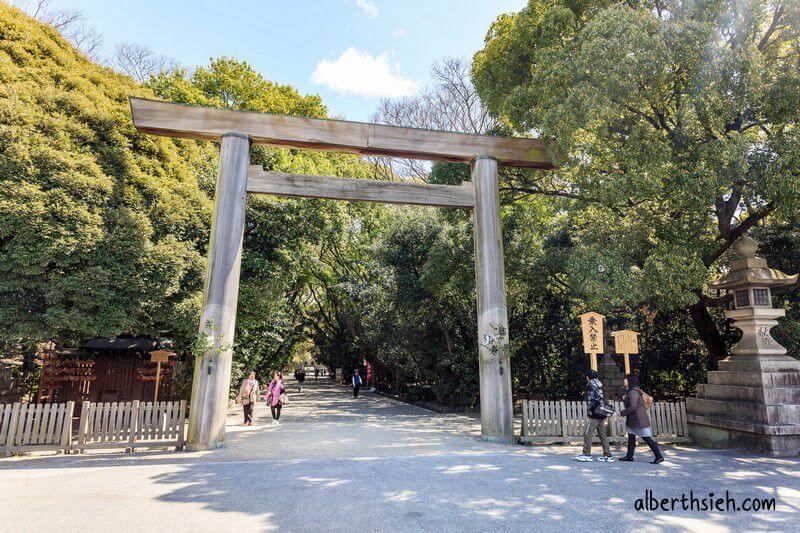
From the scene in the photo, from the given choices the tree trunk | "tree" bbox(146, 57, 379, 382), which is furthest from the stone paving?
"tree" bbox(146, 57, 379, 382)

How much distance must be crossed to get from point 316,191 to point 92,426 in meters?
6.18

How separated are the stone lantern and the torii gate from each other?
415 cm

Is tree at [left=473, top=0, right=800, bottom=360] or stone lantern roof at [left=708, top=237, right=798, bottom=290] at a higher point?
tree at [left=473, top=0, right=800, bottom=360]

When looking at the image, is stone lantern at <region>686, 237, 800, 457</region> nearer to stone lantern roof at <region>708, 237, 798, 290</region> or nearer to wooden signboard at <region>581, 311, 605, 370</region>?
stone lantern roof at <region>708, 237, 798, 290</region>

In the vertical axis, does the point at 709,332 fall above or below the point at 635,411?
above

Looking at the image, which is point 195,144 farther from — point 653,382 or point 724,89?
point 653,382

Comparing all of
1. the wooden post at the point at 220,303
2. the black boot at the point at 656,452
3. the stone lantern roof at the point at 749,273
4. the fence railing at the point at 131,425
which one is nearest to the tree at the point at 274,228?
the wooden post at the point at 220,303

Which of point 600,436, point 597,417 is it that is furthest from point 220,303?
point 600,436

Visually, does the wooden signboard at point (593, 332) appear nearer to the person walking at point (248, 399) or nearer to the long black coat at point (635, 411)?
the long black coat at point (635, 411)

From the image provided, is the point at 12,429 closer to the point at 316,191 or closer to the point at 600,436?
the point at 316,191

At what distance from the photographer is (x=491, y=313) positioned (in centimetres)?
934

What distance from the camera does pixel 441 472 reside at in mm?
6234

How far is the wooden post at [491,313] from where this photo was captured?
29.1 feet

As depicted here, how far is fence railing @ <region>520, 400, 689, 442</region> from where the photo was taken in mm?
8617
